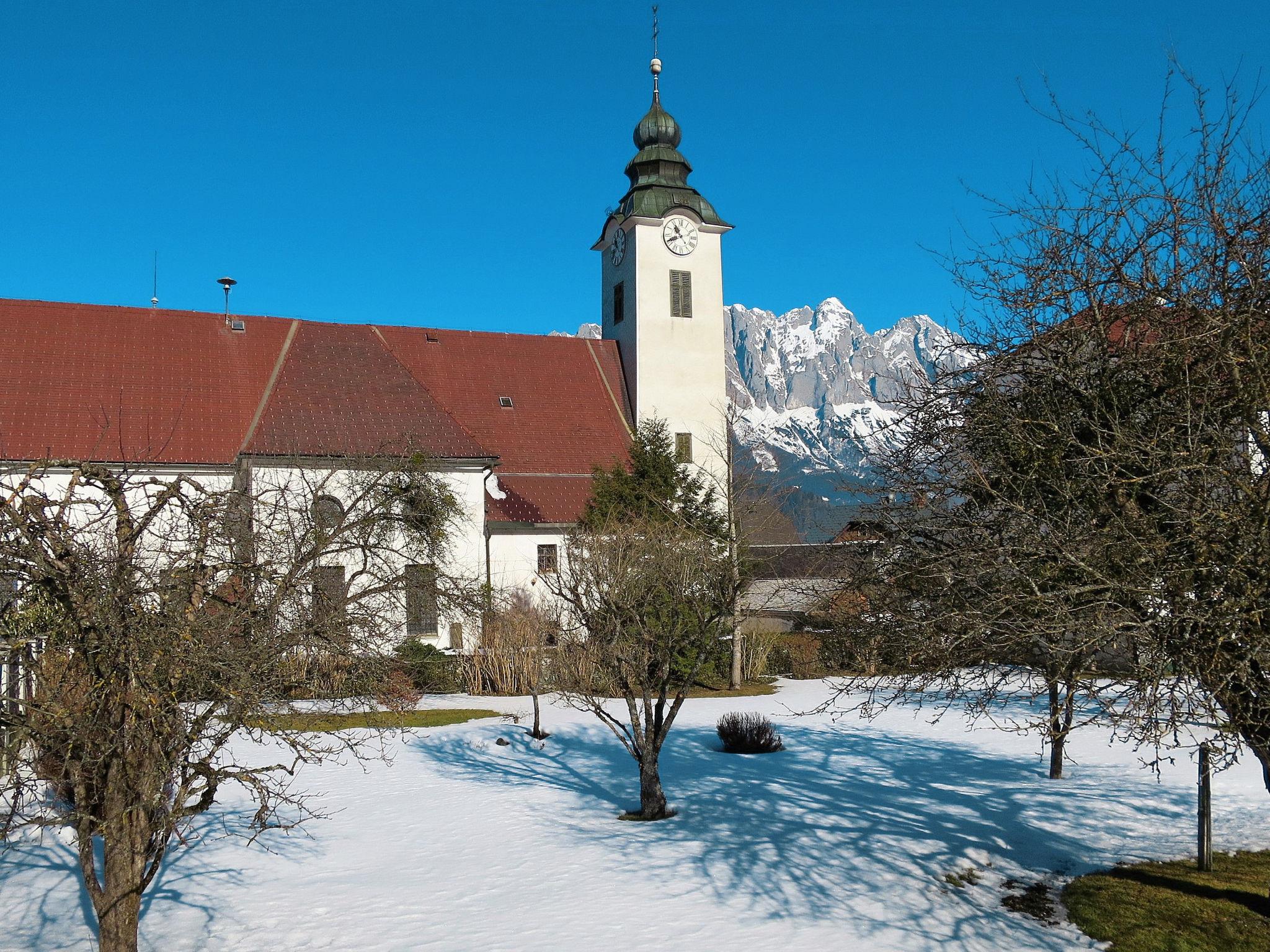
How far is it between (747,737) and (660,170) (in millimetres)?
23483

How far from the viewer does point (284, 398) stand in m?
27.0

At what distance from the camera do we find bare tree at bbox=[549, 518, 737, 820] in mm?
13523

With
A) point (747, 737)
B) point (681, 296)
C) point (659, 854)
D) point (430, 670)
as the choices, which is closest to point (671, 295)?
point (681, 296)

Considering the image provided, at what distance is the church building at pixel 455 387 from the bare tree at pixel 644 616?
364cm

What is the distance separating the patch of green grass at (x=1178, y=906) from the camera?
8891mm

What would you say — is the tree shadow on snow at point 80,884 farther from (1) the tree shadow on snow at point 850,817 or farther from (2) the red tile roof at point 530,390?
(2) the red tile roof at point 530,390

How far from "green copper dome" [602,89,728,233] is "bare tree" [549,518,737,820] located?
17289 mm

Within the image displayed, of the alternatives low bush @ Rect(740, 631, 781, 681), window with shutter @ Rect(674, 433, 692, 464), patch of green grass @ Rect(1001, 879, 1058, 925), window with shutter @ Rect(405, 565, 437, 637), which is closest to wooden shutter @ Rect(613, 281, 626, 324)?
window with shutter @ Rect(674, 433, 692, 464)

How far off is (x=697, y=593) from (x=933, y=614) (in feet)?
28.7

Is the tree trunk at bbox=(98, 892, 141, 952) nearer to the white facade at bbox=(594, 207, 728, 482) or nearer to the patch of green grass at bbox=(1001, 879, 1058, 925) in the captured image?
the patch of green grass at bbox=(1001, 879, 1058, 925)

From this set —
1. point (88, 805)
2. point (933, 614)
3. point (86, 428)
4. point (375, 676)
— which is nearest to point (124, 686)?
point (88, 805)

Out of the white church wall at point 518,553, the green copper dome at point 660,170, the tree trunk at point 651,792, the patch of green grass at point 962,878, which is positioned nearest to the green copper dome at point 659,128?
the green copper dome at point 660,170

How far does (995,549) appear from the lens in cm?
795

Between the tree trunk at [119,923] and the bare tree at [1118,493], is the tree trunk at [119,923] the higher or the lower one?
the lower one
